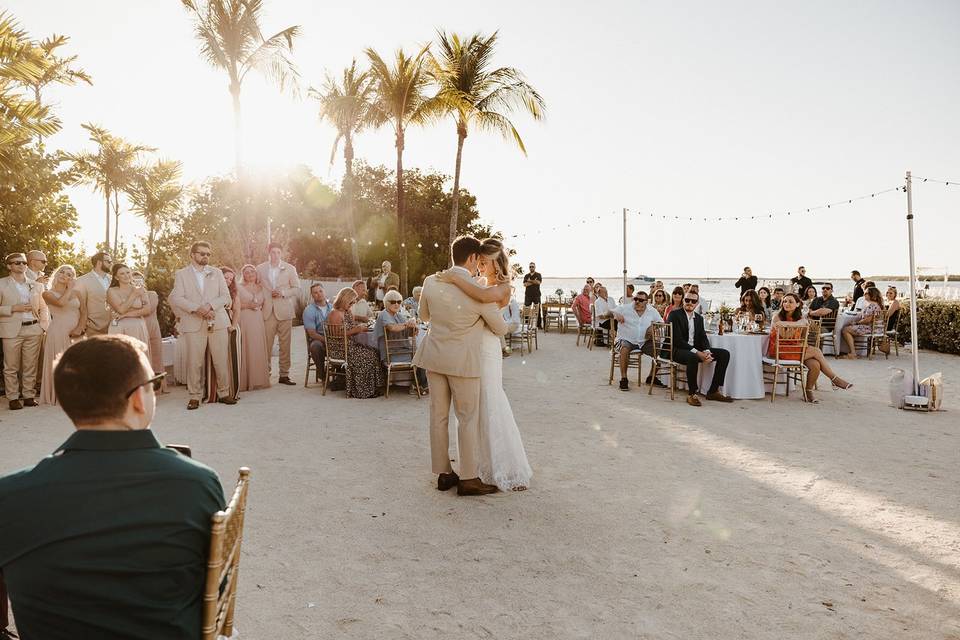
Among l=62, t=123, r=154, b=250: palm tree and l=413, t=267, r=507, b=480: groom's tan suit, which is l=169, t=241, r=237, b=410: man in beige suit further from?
l=62, t=123, r=154, b=250: palm tree

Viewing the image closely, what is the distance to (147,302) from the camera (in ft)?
27.3

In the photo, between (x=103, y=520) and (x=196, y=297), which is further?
(x=196, y=297)

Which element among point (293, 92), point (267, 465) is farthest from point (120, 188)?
point (267, 465)

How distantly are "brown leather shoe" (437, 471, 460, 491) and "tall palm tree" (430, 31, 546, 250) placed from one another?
16094 millimetres

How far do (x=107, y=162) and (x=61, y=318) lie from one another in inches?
738

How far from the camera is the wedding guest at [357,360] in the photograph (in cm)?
870

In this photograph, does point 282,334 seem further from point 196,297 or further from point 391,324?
point 391,324

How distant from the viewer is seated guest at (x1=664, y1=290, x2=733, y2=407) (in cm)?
843

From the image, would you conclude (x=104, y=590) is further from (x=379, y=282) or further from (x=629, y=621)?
(x=379, y=282)

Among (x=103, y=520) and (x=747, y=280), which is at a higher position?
(x=747, y=280)

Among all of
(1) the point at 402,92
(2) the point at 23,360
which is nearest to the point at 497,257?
(2) the point at 23,360

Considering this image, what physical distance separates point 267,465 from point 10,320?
4883mm

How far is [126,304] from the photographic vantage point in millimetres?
8078

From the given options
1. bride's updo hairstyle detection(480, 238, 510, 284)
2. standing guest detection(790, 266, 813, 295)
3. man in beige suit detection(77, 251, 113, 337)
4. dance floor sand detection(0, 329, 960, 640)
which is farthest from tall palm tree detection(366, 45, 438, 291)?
bride's updo hairstyle detection(480, 238, 510, 284)
